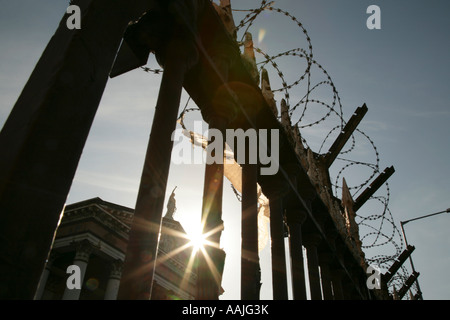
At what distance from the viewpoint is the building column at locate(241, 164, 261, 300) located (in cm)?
578

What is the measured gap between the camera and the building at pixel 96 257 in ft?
72.0

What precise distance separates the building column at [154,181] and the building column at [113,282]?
20694 millimetres

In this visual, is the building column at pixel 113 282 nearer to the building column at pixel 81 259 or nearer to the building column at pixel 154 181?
the building column at pixel 81 259

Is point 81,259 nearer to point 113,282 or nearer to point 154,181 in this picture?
point 113,282

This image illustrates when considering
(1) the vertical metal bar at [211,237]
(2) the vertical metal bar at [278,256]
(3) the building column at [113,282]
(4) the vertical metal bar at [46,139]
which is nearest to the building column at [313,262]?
(2) the vertical metal bar at [278,256]

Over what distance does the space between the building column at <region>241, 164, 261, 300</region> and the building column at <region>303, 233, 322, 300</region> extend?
4177mm

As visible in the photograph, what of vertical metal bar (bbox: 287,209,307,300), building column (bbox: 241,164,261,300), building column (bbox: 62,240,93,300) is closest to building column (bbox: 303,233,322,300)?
vertical metal bar (bbox: 287,209,307,300)

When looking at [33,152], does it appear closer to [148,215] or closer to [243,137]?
[148,215]

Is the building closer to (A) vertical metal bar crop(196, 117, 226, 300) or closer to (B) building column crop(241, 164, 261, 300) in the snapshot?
(B) building column crop(241, 164, 261, 300)

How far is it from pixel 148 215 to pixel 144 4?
2.40 metres

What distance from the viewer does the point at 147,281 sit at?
3.42 metres

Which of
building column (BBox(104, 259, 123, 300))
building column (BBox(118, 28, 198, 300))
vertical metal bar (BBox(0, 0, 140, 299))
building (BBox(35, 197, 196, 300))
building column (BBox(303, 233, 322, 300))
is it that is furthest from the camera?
building column (BBox(104, 259, 123, 300))

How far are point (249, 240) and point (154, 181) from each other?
285 centimetres

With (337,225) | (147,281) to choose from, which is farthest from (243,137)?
(337,225)
